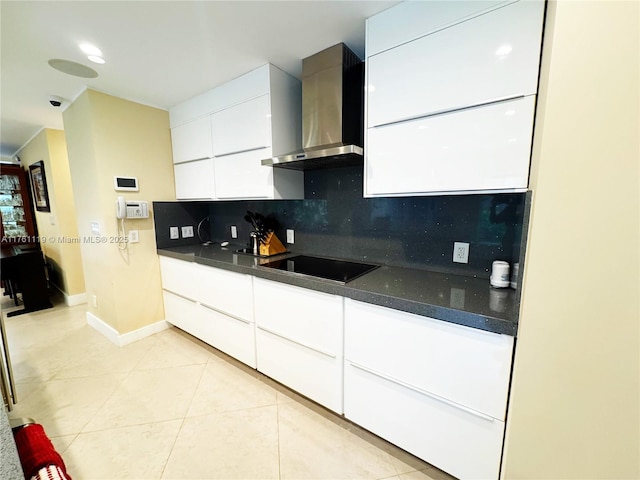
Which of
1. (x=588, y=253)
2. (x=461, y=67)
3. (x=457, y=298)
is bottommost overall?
(x=457, y=298)

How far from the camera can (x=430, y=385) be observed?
1.14 metres

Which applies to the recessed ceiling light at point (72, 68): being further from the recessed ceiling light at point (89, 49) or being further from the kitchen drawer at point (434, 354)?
the kitchen drawer at point (434, 354)

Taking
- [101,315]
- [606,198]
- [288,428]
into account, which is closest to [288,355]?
[288,428]

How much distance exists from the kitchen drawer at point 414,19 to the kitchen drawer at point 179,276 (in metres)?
2.13

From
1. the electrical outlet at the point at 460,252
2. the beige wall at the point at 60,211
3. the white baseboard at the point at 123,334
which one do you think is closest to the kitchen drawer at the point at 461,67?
the electrical outlet at the point at 460,252

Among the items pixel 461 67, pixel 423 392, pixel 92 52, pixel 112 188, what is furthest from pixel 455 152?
pixel 112 188

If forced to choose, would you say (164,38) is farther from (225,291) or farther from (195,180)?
(225,291)

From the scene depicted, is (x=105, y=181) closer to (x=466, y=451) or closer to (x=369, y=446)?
(x=369, y=446)

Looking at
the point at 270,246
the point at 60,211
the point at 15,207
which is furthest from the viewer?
the point at 15,207

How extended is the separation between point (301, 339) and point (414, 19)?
1.84m

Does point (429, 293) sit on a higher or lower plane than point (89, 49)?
lower

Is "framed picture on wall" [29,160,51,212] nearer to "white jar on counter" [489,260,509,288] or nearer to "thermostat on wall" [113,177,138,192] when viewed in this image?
"thermostat on wall" [113,177,138,192]

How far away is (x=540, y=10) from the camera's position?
97cm

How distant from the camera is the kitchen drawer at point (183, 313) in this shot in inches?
91.9
